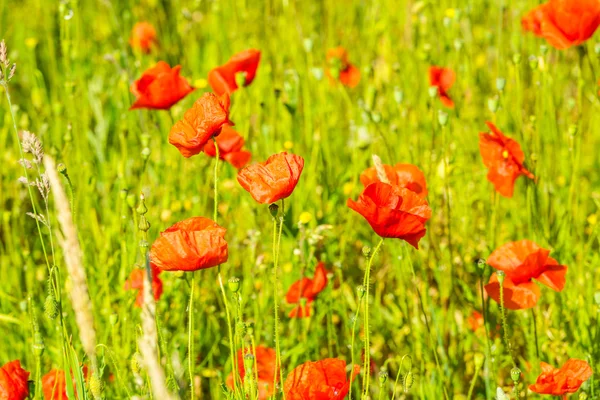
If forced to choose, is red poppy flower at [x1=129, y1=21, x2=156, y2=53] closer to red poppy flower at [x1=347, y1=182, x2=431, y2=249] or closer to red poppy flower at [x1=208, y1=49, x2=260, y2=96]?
red poppy flower at [x1=208, y1=49, x2=260, y2=96]

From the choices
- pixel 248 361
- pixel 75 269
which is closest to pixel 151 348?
pixel 75 269

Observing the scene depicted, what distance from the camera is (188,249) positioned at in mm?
1337

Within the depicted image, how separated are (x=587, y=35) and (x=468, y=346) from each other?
0.84 m

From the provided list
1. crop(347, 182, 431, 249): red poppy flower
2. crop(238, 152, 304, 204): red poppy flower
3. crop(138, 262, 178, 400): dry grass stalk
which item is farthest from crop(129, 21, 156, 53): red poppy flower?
crop(138, 262, 178, 400): dry grass stalk

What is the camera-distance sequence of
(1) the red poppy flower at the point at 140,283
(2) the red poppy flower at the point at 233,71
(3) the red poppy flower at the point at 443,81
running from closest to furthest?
(1) the red poppy flower at the point at 140,283 → (2) the red poppy flower at the point at 233,71 → (3) the red poppy flower at the point at 443,81

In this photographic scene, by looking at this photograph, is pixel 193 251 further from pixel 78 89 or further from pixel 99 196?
pixel 78 89

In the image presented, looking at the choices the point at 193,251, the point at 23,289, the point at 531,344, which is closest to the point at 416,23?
the point at 531,344

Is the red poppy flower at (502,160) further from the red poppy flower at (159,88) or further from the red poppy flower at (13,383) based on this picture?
the red poppy flower at (13,383)

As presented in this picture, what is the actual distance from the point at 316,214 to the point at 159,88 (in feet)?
2.03

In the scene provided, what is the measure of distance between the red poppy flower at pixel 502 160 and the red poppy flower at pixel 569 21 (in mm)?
348

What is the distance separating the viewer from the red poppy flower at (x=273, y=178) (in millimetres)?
1379

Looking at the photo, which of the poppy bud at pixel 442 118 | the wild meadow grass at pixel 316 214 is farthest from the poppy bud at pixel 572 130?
the poppy bud at pixel 442 118

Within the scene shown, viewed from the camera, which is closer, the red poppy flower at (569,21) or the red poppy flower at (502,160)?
the red poppy flower at (502,160)

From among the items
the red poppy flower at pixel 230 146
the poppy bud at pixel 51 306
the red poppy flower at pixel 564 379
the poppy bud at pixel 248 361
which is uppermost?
the red poppy flower at pixel 230 146
